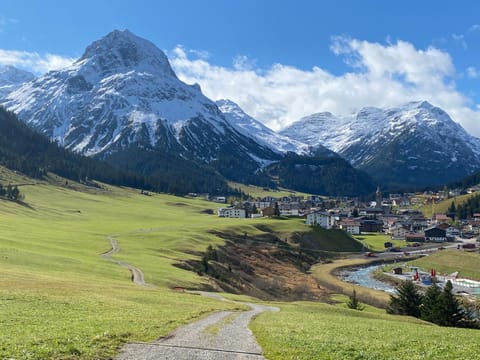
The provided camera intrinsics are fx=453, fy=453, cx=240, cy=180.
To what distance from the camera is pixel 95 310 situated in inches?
1443

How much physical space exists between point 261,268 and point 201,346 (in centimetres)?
11530

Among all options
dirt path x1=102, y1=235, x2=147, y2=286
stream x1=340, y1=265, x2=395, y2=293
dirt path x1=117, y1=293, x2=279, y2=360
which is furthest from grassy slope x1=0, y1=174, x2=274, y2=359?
stream x1=340, y1=265, x2=395, y2=293

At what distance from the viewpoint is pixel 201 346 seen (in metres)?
25.5

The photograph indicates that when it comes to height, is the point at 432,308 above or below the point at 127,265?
above

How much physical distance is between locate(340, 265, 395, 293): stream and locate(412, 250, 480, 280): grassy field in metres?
17.5

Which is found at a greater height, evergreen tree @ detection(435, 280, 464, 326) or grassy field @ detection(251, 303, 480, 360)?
grassy field @ detection(251, 303, 480, 360)

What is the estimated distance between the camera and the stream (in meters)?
129

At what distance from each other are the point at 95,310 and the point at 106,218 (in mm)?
161807

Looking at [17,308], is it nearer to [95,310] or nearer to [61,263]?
[95,310]

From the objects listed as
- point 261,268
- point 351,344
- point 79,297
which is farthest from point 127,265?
point 351,344

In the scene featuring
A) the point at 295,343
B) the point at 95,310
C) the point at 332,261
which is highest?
the point at 295,343

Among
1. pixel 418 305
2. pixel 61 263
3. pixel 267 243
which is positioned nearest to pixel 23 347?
pixel 61 263

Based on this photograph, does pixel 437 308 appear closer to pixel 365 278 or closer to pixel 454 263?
pixel 365 278

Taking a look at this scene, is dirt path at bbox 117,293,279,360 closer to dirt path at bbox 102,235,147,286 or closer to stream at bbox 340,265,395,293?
dirt path at bbox 102,235,147,286
